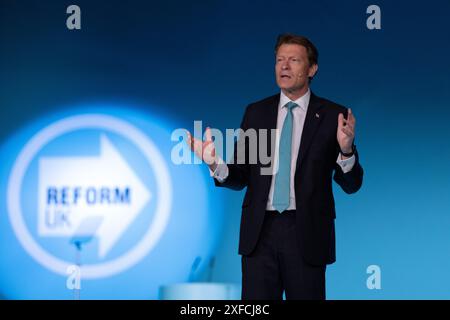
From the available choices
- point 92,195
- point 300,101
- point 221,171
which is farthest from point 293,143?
point 92,195

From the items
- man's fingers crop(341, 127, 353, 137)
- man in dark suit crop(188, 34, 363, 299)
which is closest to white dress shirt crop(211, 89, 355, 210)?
man in dark suit crop(188, 34, 363, 299)

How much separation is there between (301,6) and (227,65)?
632 millimetres

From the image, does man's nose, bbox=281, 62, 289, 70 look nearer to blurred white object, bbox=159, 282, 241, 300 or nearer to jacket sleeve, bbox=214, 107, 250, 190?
jacket sleeve, bbox=214, 107, 250, 190

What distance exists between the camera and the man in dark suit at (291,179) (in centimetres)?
306

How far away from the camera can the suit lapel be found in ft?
10.4

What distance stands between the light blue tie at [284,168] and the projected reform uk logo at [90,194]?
223cm

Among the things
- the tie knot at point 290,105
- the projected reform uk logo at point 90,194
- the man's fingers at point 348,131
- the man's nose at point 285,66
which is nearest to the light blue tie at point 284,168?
the tie knot at point 290,105

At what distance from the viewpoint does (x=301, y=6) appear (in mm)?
5367

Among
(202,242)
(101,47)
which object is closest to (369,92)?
(202,242)

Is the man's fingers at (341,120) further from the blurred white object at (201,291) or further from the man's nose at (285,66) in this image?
the blurred white object at (201,291)

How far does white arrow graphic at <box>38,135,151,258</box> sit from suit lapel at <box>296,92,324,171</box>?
2.31 meters

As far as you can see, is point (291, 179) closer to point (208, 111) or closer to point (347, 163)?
point (347, 163)
